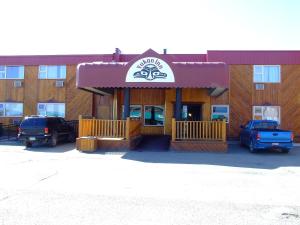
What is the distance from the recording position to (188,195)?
312 inches

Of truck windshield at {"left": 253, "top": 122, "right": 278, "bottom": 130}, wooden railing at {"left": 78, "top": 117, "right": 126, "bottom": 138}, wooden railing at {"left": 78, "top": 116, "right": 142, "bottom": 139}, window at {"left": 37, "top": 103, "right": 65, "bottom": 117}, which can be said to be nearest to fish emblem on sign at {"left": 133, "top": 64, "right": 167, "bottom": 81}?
wooden railing at {"left": 78, "top": 116, "right": 142, "bottom": 139}

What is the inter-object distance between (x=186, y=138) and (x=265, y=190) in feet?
29.7

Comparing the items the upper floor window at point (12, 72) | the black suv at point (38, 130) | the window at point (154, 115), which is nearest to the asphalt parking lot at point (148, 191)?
the black suv at point (38, 130)

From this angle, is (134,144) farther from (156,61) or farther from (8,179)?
(8,179)

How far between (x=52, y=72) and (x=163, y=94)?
8.85 m

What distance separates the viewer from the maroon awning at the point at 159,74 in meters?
17.0

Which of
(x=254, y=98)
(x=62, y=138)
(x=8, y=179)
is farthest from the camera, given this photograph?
(x=254, y=98)

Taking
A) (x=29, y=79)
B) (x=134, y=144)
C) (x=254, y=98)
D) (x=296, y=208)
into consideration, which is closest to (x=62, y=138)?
(x=134, y=144)

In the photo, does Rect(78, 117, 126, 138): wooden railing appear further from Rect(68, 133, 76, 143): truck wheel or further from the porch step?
Rect(68, 133, 76, 143): truck wheel

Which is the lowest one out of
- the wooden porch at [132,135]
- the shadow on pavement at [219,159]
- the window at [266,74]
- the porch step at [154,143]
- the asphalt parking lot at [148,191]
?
the asphalt parking lot at [148,191]

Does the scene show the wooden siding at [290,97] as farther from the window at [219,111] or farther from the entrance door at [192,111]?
the entrance door at [192,111]

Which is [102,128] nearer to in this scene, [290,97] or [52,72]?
[52,72]

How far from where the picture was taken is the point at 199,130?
58.9ft

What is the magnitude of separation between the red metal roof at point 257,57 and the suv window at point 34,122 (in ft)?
39.3
